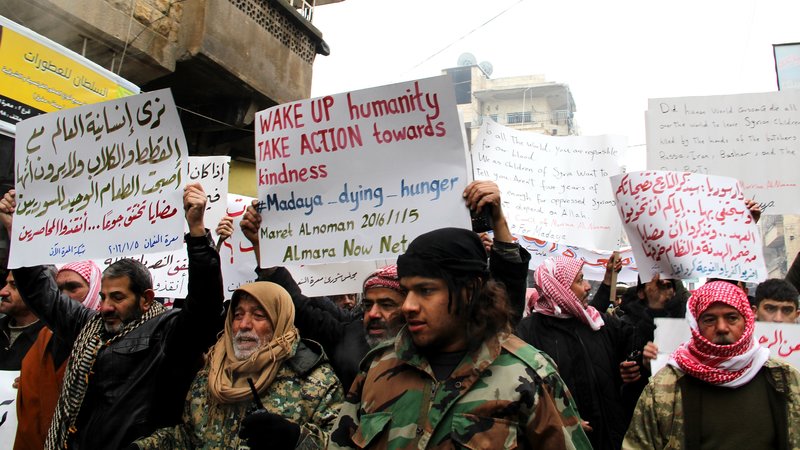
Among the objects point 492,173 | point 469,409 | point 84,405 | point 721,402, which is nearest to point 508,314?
point 469,409

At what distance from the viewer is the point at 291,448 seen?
6.97 ft

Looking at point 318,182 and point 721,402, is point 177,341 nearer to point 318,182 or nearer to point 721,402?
point 318,182

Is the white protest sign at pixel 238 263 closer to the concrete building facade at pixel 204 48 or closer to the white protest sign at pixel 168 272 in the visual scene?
the white protest sign at pixel 168 272

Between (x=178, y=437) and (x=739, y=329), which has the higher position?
(x=739, y=329)

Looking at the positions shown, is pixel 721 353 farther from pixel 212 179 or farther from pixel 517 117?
pixel 517 117

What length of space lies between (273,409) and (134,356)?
0.76 m

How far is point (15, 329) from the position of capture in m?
3.71

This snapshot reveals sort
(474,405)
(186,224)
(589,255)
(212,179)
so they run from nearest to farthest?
(474,405) → (212,179) → (186,224) → (589,255)

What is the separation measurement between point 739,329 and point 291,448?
1.84m

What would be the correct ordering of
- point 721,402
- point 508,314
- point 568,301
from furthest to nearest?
point 568,301 → point 721,402 → point 508,314

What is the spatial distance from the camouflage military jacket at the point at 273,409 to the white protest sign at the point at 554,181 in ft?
6.29

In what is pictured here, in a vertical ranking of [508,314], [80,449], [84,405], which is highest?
[508,314]

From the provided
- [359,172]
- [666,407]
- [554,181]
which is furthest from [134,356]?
[554,181]

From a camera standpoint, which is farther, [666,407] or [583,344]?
[583,344]
